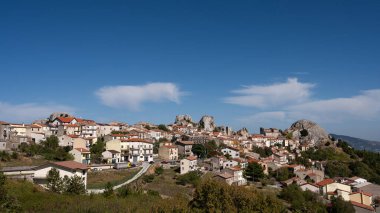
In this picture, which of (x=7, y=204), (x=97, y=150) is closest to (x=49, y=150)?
(x=97, y=150)

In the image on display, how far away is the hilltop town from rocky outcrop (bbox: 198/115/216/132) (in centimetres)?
2674

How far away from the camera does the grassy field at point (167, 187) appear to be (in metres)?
45.4

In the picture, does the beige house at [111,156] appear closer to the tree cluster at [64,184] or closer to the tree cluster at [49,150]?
the tree cluster at [49,150]

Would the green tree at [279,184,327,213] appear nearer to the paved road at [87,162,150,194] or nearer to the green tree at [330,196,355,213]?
the green tree at [330,196,355,213]

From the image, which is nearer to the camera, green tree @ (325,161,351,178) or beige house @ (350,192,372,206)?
beige house @ (350,192,372,206)

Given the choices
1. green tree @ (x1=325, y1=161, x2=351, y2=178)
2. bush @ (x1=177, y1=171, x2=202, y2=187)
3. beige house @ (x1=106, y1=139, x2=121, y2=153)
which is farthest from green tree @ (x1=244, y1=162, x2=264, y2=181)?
green tree @ (x1=325, y1=161, x2=351, y2=178)

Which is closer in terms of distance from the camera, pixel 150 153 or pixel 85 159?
pixel 85 159

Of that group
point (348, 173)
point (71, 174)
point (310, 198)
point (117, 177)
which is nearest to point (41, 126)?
point (117, 177)

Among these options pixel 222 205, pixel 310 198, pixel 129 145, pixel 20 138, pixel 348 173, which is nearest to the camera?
pixel 222 205

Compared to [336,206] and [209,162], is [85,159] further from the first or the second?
[336,206]

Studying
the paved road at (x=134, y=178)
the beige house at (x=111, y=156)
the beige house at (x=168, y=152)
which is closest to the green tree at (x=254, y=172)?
the beige house at (x=168, y=152)

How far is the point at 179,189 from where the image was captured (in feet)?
161

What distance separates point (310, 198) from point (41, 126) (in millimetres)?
53239

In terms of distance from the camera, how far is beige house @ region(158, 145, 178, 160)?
71938 mm
